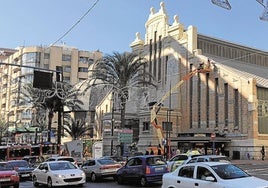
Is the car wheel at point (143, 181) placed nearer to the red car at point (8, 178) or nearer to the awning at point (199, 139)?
the red car at point (8, 178)

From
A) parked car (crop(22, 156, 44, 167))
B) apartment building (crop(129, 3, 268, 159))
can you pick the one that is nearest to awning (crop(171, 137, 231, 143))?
apartment building (crop(129, 3, 268, 159))

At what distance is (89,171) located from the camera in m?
23.7

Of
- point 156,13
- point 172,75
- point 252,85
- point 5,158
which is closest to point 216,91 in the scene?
point 252,85

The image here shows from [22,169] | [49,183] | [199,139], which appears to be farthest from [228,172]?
[199,139]

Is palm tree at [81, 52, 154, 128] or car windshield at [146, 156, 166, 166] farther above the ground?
palm tree at [81, 52, 154, 128]

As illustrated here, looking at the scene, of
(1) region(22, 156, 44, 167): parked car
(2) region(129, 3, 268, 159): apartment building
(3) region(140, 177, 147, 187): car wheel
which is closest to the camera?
(3) region(140, 177, 147, 187): car wheel

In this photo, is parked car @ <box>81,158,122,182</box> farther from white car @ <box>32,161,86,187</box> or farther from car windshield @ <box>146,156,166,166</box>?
car windshield @ <box>146,156,166,166</box>

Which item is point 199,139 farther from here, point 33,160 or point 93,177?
point 93,177

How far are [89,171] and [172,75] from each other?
42015mm

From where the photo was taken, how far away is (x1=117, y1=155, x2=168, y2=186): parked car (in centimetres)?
1897

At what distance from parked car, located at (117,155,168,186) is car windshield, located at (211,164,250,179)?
7.36 metres

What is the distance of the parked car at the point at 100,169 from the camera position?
22.9 meters

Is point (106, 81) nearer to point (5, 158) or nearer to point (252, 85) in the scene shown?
point (5, 158)

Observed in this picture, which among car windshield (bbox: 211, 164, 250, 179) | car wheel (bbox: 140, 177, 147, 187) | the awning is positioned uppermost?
the awning
